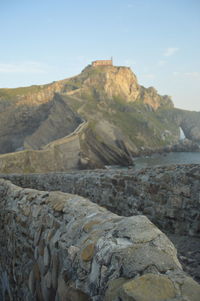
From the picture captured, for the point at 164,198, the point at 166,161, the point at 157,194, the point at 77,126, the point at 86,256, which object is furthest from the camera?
the point at 77,126

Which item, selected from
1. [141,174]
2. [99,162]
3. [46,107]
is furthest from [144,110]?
[141,174]

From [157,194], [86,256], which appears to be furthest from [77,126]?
[86,256]

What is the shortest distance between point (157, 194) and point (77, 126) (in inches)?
3569

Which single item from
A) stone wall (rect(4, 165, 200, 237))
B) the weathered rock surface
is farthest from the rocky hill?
the weathered rock surface

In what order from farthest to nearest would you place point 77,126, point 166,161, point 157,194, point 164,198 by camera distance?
1. point 77,126
2. point 166,161
3. point 157,194
4. point 164,198

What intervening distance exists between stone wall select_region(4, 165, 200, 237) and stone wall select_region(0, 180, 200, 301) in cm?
295

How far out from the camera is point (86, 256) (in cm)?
279

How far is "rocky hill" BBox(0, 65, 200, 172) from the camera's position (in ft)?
192

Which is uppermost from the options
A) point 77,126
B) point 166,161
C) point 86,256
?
point 77,126

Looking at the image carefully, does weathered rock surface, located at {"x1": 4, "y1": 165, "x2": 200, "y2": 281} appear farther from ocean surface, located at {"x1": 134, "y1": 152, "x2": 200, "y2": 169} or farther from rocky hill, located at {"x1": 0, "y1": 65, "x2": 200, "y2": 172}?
ocean surface, located at {"x1": 134, "y1": 152, "x2": 200, "y2": 169}

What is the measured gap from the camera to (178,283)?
1.97m

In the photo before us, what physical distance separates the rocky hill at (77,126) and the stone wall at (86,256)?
39.2 meters

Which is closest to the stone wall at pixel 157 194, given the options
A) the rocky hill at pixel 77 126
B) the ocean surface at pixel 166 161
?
the rocky hill at pixel 77 126

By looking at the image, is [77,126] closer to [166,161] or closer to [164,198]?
[166,161]
